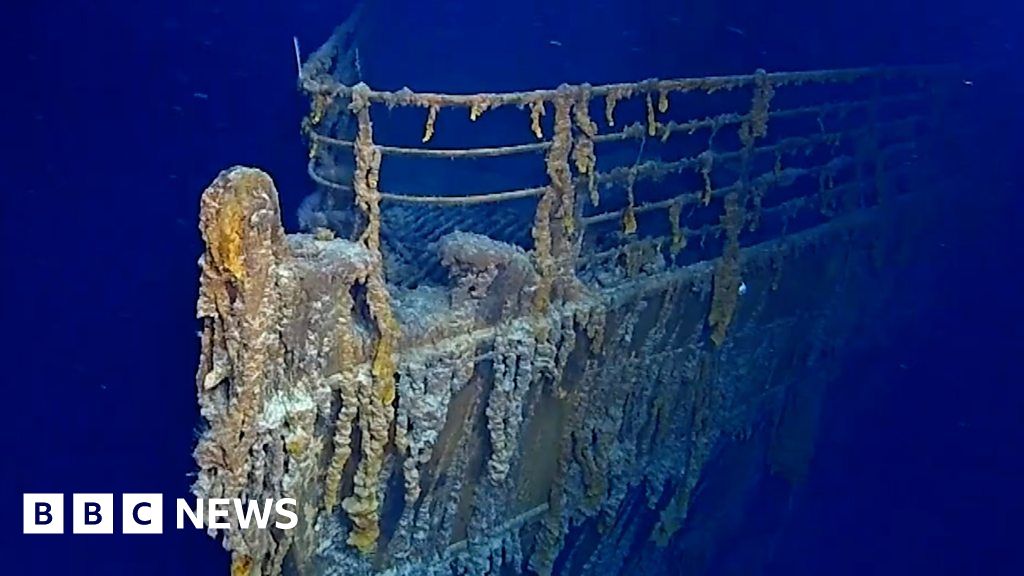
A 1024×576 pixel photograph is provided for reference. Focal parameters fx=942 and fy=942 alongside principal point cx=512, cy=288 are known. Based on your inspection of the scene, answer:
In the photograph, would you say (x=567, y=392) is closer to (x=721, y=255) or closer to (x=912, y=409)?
(x=721, y=255)

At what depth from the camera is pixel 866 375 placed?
10812 millimetres

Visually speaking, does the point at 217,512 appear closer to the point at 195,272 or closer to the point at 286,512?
the point at 286,512

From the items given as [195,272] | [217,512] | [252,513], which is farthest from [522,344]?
[195,272]

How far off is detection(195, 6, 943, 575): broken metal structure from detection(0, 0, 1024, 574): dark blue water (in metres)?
4.01

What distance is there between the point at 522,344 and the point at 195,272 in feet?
35.3

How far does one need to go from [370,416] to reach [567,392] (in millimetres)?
1520

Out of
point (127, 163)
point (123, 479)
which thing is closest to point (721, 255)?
point (123, 479)

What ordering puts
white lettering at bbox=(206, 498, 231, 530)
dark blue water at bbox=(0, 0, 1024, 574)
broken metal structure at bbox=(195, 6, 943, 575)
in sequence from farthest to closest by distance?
dark blue water at bbox=(0, 0, 1024, 574) < broken metal structure at bbox=(195, 6, 943, 575) < white lettering at bbox=(206, 498, 231, 530)

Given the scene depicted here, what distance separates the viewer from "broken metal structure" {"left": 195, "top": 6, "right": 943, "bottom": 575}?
4.35m

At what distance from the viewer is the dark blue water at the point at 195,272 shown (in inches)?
508

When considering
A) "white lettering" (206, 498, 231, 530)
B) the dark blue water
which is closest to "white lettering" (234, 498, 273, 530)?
"white lettering" (206, 498, 231, 530)

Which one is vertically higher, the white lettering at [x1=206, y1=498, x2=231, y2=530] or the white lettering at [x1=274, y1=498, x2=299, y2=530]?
the white lettering at [x1=206, y1=498, x2=231, y2=530]

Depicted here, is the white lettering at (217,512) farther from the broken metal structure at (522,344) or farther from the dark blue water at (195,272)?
the dark blue water at (195,272)

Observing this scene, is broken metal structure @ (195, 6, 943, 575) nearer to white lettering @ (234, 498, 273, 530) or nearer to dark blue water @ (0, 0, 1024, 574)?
white lettering @ (234, 498, 273, 530)
